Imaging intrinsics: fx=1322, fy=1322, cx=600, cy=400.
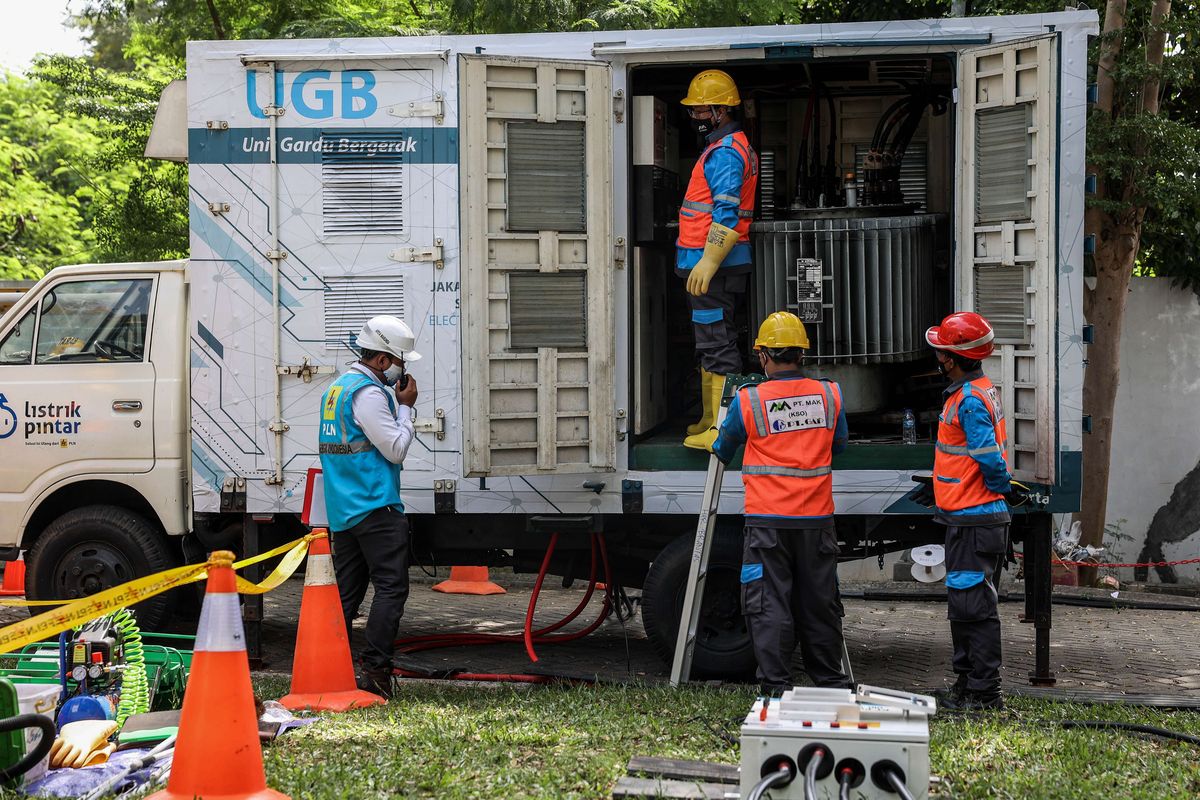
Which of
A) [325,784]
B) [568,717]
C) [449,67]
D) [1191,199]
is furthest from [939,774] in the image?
[1191,199]

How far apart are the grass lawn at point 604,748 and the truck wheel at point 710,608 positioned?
0.71 m

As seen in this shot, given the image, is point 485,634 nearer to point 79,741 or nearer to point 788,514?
point 788,514

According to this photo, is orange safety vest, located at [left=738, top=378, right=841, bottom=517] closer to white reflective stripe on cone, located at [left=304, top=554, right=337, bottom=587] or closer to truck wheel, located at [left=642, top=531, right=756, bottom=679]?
truck wheel, located at [left=642, top=531, right=756, bottom=679]

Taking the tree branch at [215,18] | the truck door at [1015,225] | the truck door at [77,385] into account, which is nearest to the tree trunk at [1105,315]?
the truck door at [1015,225]

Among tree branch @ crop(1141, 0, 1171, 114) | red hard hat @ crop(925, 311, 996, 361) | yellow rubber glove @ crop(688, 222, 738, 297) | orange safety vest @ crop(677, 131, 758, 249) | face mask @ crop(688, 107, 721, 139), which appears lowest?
red hard hat @ crop(925, 311, 996, 361)

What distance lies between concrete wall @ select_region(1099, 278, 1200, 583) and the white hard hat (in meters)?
7.18

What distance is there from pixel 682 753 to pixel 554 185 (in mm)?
3130

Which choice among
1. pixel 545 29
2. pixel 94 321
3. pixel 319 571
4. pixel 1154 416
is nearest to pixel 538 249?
pixel 319 571

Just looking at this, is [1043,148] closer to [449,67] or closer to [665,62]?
[665,62]

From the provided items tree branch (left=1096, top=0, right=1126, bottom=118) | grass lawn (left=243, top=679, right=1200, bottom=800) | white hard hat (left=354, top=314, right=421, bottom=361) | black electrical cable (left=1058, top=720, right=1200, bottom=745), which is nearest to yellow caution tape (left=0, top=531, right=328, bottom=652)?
grass lawn (left=243, top=679, right=1200, bottom=800)

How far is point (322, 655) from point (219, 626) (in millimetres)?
1700

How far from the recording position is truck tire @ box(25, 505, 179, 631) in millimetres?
7570

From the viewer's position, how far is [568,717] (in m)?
5.77

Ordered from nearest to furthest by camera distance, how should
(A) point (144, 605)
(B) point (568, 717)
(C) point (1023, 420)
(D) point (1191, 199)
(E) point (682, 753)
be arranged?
1. (E) point (682, 753)
2. (B) point (568, 717)
3. (C) point (1023, 420)
4. (A) point (144, 605)
5. (D) point (1191, 199)
